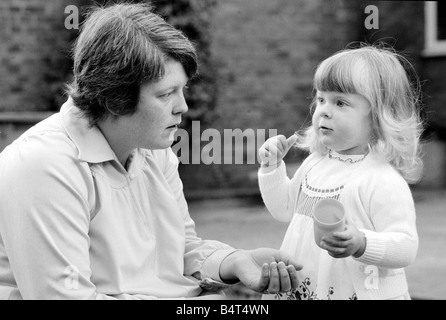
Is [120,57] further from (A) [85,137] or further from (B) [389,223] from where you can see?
(B) [389,223]

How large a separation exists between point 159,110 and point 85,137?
0.18m

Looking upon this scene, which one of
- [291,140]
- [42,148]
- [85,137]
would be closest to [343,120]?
[291,140]

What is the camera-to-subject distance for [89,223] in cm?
168

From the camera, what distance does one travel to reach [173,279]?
186 cm

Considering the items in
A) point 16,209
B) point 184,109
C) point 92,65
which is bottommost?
point 16,209

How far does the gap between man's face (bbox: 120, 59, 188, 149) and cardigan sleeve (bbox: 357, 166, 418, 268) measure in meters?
0.48

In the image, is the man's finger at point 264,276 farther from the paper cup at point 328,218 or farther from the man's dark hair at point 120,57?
the man's dark hair at point 120,57

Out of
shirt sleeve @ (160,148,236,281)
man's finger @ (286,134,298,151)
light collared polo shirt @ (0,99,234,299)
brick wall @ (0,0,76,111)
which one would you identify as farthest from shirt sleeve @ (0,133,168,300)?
brick wall @ (0,0,76,111)

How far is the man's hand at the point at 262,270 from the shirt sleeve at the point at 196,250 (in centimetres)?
3

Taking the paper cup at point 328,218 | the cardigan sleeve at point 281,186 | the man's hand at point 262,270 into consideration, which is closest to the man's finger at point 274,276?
the man's hand at point 262,270

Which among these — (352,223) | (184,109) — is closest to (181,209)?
(184,109)

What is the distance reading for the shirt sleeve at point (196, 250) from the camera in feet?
6.23
